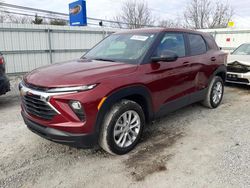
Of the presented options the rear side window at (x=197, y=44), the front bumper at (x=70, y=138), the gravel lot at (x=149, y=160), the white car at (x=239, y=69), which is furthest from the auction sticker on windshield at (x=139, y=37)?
the white car at (x=239, y=69)

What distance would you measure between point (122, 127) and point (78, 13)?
13.0 metres

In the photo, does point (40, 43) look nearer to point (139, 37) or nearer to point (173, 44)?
point (139, 37)

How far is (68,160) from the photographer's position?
3246 mm

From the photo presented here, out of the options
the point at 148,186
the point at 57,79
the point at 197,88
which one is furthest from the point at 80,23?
the point at 148,186

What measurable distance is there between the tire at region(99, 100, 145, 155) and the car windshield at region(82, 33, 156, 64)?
2.40ft

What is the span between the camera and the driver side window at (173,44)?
3.91 m

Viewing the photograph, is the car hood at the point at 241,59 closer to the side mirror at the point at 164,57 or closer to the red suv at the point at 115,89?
the red suv at the point at 115,89

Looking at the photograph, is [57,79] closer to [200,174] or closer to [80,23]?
[200,174]

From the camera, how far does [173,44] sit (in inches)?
166

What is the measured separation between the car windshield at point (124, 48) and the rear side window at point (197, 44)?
1109mm

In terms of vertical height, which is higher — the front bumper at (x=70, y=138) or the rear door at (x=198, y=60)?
the rear door at (x=198, y=60)

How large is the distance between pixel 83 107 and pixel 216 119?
10.3 ft

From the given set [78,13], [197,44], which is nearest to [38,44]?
[78,13]

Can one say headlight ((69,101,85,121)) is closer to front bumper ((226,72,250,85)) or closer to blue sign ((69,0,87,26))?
front bumper ((226,72,250,85))
